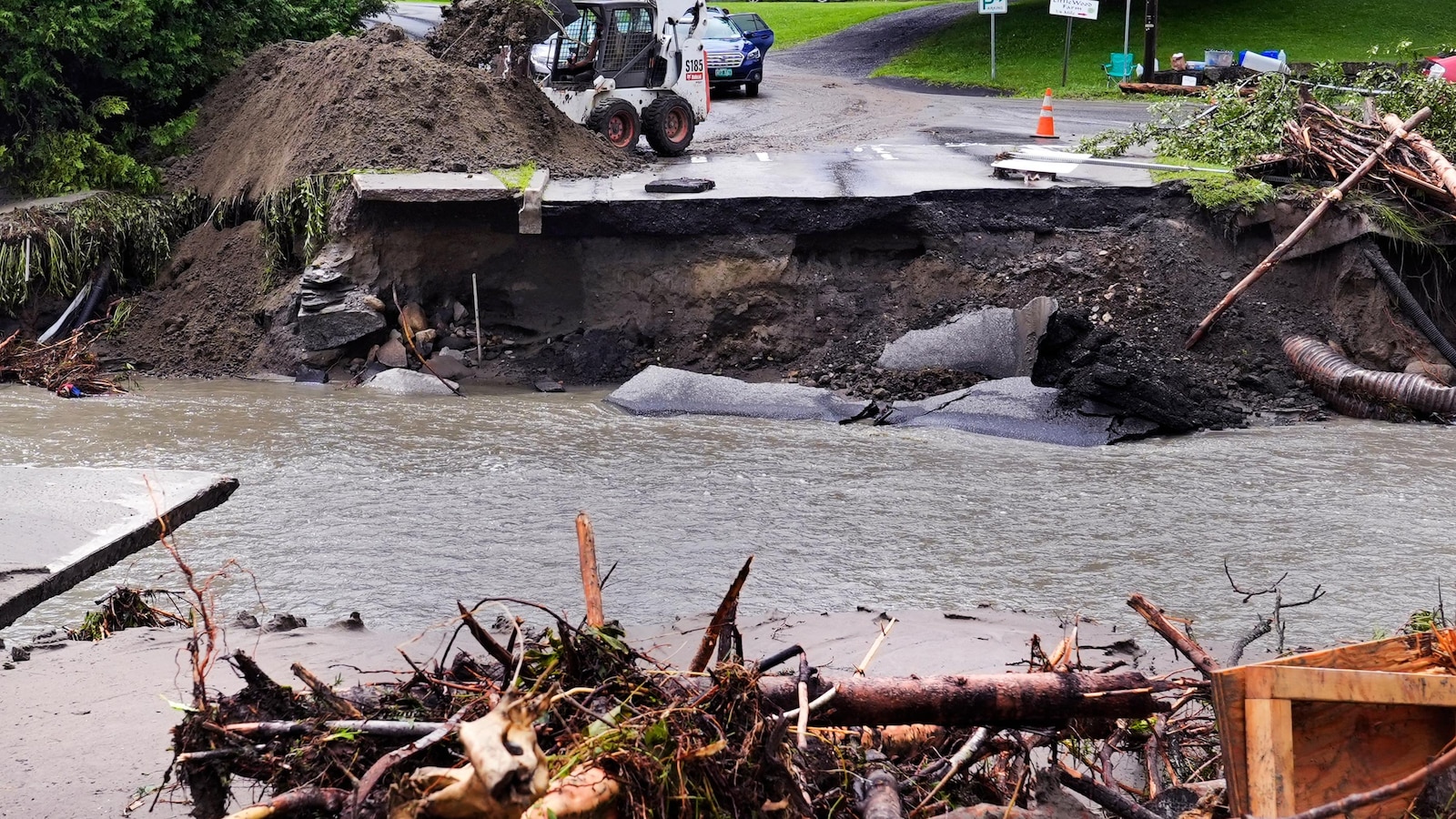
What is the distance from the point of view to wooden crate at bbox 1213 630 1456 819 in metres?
2.97

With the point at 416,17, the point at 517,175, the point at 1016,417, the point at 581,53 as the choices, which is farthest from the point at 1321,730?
the point at 416,17

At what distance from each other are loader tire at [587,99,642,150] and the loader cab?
0.34m

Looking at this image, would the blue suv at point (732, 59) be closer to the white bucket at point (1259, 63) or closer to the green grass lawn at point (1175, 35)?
the green grass lawn at point (1175, 35)

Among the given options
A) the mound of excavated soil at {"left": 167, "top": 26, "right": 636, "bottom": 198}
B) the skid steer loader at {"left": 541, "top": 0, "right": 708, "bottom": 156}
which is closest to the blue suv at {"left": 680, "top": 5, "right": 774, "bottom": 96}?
the skid steer loader at {"left": 541, "top": 0, "right": 708, "bottom": 156}

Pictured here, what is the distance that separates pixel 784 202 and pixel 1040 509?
17.3 ft

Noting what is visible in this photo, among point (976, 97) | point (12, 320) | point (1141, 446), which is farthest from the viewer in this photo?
point (976, 97)

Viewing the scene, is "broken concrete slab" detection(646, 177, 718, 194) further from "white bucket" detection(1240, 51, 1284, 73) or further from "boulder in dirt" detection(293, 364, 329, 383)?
"white bucket" detection(1240, 51, 1284, 73)

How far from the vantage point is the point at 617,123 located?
48.7ft

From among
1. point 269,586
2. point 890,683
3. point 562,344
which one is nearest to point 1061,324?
point 562,344

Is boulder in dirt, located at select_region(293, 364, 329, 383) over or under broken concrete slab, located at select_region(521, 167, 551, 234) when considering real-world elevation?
under

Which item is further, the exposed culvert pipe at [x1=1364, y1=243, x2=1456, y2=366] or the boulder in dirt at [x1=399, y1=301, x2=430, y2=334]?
the boulder in dirt at [x1=399, y1=301, x2=430, y2=334]

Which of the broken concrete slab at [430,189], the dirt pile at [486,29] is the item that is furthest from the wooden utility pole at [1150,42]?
the broken concrete slab at [430,189]

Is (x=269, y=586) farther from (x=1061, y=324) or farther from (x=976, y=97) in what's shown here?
(x=976, y=97)

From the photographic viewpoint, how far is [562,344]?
1223 centimetres
